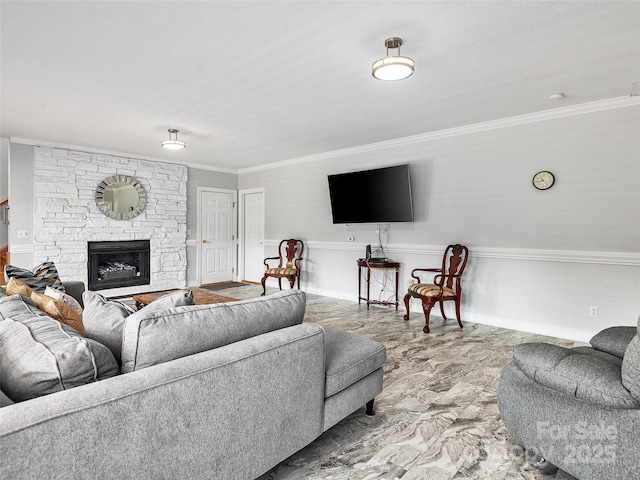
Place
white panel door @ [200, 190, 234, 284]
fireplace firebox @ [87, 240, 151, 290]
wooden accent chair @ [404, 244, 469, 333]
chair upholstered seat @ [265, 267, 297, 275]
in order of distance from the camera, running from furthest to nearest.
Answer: white panel door @ [200, 190, 234, 284] < chair upholstered seat @ [265, 267, 297, 275] < fireplace firebox @ [87, 240, 151, 290] < wooden accent chair @ [404, 244, 469, 333]

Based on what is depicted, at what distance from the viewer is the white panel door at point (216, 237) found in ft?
23.3

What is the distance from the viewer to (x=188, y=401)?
1.19 meters

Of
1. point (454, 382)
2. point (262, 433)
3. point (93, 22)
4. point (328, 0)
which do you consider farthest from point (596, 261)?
point (93, 22)

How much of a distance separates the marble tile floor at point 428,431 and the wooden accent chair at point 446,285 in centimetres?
58

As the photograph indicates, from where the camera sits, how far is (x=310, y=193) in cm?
627

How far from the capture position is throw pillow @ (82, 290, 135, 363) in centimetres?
137

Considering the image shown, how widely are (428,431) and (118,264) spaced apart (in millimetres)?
5729

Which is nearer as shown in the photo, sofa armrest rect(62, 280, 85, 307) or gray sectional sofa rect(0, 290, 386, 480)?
gray sectional sofa rect(0, 290, 386, 480)

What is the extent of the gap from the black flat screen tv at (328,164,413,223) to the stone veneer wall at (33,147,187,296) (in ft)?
10.2

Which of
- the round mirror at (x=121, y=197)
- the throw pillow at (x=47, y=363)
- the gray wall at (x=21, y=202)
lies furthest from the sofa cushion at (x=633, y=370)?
the gray wall at (x=21, y=202)

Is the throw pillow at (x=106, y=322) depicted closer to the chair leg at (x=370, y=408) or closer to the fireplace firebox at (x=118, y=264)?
the chair leg at (x=370, y=408)

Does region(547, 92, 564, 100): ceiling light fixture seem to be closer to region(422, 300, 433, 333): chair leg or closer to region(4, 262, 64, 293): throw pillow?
Answer: region(422, 300, 433, 333): chair leg

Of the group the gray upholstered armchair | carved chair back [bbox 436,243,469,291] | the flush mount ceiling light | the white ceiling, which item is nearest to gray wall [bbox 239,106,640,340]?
carved chair back [bbox 436,243,469,291]

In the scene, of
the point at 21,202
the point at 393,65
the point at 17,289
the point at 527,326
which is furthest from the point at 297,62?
the point at 21,202
